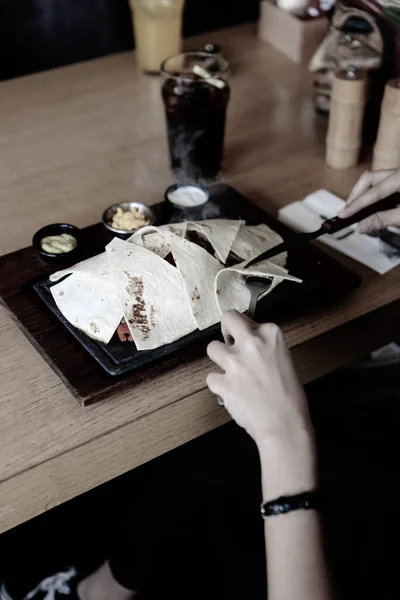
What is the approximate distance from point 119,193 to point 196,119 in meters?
0.23

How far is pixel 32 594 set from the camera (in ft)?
5.16

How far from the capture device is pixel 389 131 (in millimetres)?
1582

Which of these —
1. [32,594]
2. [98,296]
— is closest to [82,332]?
Result: [98,296]

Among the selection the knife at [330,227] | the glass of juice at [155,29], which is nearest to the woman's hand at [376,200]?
the knife at [330,227]

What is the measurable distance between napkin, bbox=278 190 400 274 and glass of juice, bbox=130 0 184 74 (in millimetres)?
722

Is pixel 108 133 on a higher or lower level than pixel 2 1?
lower

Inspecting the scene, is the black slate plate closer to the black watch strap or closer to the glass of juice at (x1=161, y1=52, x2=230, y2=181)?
the glass of juice at (x1=161, y1=52, x2=230, y2=181)

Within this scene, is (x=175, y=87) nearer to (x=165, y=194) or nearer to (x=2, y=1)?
(x=165, y=194)

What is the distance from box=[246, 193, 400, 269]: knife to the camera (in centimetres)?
123

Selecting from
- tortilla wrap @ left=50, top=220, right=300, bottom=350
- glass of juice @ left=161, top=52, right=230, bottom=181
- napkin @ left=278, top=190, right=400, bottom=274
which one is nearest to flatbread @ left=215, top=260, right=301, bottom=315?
tortilla wrap @ left=50, top=220, right=300, bottom=350

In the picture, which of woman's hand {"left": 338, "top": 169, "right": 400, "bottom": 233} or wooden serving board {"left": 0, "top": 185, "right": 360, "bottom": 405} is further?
woman's hand {"left": 338, "top": 169, "right": 400, "bottom": 233}

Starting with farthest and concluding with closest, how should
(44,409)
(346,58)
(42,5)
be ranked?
(42,5), (346,58), (44,409)

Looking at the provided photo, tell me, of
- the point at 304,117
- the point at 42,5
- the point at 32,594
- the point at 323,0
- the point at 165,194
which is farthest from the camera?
the point at 42,5

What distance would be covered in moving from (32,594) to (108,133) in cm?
110
